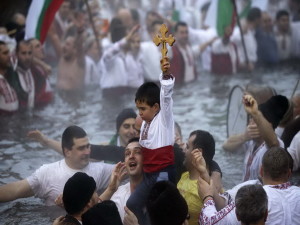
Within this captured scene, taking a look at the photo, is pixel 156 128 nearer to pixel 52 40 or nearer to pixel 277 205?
pixel 277 205

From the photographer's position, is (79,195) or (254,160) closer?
(79,195)

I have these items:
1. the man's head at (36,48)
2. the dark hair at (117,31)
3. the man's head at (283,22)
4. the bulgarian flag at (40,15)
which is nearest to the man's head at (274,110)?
the bulgarian flag at (40,15)

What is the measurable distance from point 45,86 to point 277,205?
293 inches

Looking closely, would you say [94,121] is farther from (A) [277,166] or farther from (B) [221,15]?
(A) [277,166]

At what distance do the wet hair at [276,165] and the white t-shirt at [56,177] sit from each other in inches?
80.5

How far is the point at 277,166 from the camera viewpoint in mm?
5902

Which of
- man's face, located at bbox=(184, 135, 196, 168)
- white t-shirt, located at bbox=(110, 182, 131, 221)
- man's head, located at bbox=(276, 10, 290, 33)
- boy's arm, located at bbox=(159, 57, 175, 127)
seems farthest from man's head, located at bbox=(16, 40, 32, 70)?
man's head, located at bbox=(276, 10, 290, 33)

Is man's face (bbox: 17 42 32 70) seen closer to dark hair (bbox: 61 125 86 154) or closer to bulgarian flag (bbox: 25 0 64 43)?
bulgarian flag (bbox: 25 0 64 43)

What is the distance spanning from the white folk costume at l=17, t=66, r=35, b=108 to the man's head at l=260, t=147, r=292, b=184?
6.54 metres

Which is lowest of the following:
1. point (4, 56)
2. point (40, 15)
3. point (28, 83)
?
point (28, 83)

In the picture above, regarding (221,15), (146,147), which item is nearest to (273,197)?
(146,147)

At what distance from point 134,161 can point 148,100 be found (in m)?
0.59

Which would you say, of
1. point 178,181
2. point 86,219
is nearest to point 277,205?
point 178,181

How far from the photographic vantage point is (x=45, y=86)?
12617 millimetres
